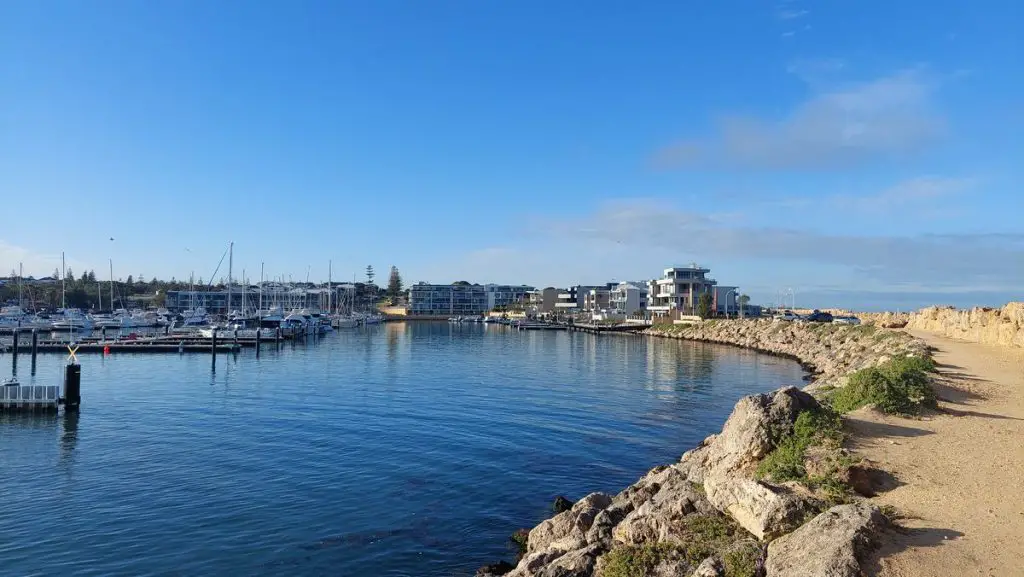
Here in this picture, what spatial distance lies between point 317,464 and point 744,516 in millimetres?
16384

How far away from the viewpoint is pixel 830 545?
27.1ft

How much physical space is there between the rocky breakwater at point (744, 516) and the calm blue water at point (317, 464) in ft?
10.3

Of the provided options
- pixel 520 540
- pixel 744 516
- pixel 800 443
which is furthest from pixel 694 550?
pixel 520 540

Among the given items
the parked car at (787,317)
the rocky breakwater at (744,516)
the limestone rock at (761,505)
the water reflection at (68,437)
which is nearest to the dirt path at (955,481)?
the rocky breakwater at (744,516)

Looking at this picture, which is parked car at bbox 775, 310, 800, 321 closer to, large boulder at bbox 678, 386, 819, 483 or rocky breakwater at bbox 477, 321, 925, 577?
large boulder at bbox 678, 386, 819, 483

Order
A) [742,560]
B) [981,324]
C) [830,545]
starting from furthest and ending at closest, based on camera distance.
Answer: [981,324] → [742,560] → [830,545]

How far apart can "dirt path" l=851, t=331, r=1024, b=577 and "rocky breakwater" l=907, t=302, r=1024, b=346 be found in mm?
26611

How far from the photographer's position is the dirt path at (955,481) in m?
8.42

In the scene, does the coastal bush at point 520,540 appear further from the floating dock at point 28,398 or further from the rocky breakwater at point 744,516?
the floating dock at point 28,398

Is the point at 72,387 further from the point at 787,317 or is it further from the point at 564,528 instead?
the point at 787,317

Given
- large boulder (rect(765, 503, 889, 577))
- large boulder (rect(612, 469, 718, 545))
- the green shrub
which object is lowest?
the green shrub

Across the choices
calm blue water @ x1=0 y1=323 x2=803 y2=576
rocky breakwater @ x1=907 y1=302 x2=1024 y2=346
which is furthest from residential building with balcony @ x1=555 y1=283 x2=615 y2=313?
calm blue water @ x1=0 y1=323 x2=803 y2=576

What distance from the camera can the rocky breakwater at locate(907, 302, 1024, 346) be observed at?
45125mm

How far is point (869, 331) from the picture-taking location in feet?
222
